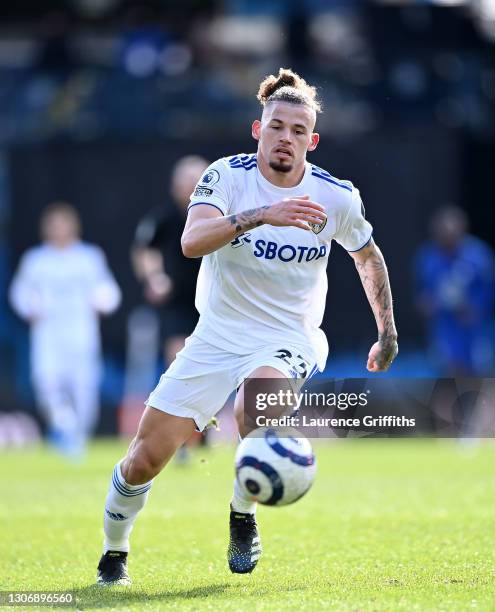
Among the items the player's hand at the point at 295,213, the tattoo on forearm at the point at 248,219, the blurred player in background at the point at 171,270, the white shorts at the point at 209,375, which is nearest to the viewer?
the player's hand at the point at 295,213

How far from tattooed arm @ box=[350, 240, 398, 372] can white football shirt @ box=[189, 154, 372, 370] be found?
0.12 m

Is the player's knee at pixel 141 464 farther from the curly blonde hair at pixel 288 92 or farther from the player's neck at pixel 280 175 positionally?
the curly blonde hair at pixel 288 92

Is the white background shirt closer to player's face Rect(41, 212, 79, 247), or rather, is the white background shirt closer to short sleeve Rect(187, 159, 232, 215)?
player's face Rect(41, 212, 79, 247)

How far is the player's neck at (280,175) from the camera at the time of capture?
733cm

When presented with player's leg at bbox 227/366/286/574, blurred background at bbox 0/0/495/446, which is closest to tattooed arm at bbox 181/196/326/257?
player's leg at bbox 227/366/286/574

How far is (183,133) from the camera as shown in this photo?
65.6 feet

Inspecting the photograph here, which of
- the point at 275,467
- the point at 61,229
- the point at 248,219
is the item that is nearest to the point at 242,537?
the point at 275,467

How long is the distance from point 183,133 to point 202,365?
12996mm

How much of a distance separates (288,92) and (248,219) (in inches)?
38.5

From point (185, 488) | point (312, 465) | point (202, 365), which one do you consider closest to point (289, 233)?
point (202, 365)

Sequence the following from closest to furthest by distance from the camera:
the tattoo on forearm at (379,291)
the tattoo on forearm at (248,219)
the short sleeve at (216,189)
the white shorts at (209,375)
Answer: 1. the tattoo on forearm at (248,219)
2. the short sleeve at (216,189)
3. the white shorts at (209,375)
4. the tattoo on forearm at (379,291)

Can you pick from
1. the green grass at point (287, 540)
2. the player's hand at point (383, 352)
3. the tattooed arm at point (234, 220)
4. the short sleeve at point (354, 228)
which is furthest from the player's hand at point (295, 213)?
the green grass at point (287, 540)

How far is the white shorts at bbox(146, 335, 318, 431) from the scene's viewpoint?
7.23 meters

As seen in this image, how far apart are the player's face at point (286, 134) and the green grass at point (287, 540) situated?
2267 mm
